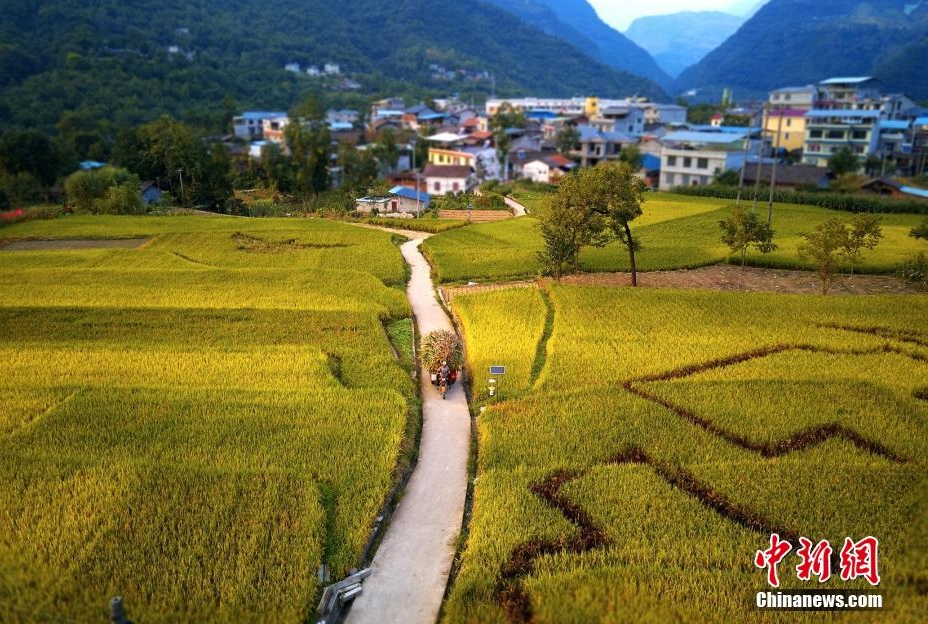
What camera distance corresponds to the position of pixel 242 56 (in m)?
121

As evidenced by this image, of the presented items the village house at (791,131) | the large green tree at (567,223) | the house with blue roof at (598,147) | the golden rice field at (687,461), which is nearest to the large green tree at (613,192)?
the large green tree at (567,223)

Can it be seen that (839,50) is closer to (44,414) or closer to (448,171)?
(448,171)

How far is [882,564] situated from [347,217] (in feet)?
133

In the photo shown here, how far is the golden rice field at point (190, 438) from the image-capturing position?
9.43 meters

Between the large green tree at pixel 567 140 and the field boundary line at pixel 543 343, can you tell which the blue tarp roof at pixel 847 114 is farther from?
the field boundary line at pixel 543 343

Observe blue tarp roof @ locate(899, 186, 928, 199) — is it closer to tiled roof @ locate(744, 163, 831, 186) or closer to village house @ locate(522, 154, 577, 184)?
tiled roof @ locate(744, 163, 831, 186)

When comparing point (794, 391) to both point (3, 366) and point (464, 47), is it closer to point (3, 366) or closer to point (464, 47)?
point (3, 366)

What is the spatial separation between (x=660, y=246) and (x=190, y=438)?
27.1 meters

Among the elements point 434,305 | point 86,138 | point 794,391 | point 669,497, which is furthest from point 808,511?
point 86,138

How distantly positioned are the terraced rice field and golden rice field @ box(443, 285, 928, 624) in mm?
8177

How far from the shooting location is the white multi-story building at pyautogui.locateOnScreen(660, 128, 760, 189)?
58.9 meters

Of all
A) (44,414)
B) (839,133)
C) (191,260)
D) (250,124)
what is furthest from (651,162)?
(44,414)
